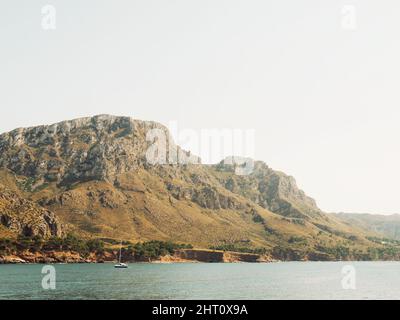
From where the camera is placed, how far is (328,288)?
134000 millimetres

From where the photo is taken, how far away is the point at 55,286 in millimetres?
128250
